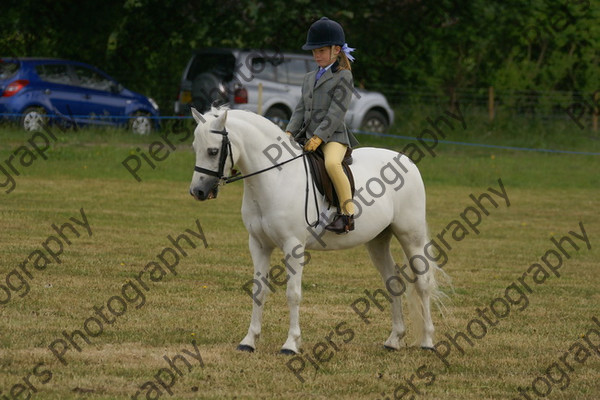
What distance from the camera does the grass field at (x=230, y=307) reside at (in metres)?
6.36

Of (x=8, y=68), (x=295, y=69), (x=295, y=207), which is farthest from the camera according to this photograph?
(x=295, y=69)

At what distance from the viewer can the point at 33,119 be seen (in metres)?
20.2

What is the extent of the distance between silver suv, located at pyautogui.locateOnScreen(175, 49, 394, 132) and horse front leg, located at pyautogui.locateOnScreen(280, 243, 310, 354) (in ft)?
47.1

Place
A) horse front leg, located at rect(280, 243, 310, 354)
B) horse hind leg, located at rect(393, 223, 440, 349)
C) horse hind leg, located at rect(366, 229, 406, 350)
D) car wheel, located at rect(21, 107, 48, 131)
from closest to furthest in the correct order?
horse front leg, located at rect(280, 243, 310, 354)
horse hind leg, located at rect(366, 229, 406, 350)
horse hind leg, located at rect(393, 223, 440, 349)
car wheel, located at rect(21, 107, 48, 131)

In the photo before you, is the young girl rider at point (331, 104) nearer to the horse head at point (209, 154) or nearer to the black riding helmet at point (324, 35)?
the black riding helmet at point (324, 35)

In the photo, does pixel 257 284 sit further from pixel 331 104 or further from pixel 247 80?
pixel 247 80

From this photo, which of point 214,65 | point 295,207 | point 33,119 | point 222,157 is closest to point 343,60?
point 295,207

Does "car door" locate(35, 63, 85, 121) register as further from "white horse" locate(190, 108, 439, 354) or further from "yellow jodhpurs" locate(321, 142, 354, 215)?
"yellow jodhpurs" locate(321, 142, 354, 215)

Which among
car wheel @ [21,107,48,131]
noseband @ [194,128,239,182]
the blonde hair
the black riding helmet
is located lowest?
car wheel @ [21,107,48,131]

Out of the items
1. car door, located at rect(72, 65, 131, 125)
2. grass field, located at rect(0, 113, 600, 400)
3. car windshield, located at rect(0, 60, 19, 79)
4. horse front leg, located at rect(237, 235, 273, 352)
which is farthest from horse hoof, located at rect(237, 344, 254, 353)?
car door, located at rect(72, 65, 131, 125)

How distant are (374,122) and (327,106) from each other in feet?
58.3

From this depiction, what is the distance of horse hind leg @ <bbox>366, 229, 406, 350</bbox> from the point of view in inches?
303

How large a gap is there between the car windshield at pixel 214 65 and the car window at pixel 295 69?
1.38 meters

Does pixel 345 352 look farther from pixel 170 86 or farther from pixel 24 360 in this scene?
pixel 170 86
